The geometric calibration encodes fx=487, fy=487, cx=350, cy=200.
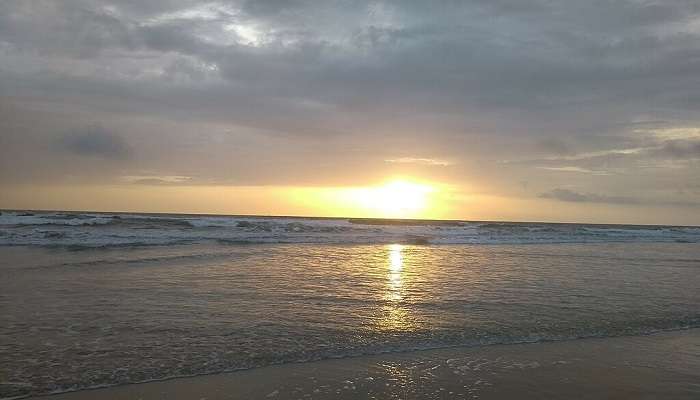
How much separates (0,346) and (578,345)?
885 cm

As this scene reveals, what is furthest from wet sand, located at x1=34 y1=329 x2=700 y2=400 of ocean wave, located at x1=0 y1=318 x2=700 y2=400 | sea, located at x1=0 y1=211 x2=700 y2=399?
sea, located at x1=0 y1=211 x2=700 y2=399

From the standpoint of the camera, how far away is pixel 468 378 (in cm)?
625

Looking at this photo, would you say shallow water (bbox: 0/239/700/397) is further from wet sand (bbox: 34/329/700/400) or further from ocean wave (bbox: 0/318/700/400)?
wet sand (bbox: 34/329/700/400)

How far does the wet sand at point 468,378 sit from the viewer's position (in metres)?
5.66

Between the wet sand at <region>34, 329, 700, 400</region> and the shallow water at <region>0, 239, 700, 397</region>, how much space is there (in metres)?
0.42

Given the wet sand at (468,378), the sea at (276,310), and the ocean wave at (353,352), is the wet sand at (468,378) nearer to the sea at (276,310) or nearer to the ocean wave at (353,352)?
the ocean wave at (353,352)

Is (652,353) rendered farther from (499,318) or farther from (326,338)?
(326,338)

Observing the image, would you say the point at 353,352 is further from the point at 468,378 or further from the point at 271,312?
the point at 271,312

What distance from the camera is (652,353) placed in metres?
7.57

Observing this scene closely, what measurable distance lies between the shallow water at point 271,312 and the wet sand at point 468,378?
16.5 inches

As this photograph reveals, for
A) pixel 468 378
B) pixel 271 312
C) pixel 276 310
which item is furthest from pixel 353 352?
pixel 276 310

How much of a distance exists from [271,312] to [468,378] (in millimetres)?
4581

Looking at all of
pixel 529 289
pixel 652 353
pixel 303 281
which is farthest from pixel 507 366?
pixel 303 281

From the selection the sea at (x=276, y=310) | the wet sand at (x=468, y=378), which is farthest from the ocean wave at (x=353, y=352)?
the wet sand at (x=468, y=378)
